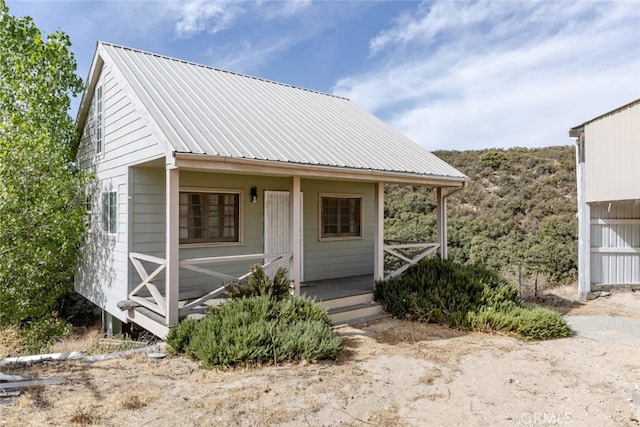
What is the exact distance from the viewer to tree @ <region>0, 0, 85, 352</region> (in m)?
8.51

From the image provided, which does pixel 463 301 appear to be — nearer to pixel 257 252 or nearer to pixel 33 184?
pixel 257 252

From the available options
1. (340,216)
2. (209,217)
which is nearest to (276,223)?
(209,217)

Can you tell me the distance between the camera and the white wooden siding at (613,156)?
8.59m

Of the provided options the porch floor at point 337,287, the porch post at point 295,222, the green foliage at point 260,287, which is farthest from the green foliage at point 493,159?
the green foliage at point 260,287

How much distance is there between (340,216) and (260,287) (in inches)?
174

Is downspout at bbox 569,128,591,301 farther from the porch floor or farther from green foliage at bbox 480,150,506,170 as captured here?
green foliage at bbox 480,150,506,170

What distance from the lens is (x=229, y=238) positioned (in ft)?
27.4

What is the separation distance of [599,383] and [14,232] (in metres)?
10.6

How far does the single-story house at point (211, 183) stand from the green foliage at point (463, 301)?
0.54 metres

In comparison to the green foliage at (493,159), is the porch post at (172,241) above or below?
below

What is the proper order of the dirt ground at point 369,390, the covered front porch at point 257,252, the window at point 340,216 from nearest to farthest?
the dirt ground at point 369,390
the covered front porch at point 257,252
the window at point 340,216

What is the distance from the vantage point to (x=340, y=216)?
405 inches

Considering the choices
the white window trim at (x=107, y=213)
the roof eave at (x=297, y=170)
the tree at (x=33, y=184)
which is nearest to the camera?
the roof eave at (x=297, y=170)

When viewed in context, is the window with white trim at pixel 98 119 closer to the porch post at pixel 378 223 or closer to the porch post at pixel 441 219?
the porch post at pixel 378 223
